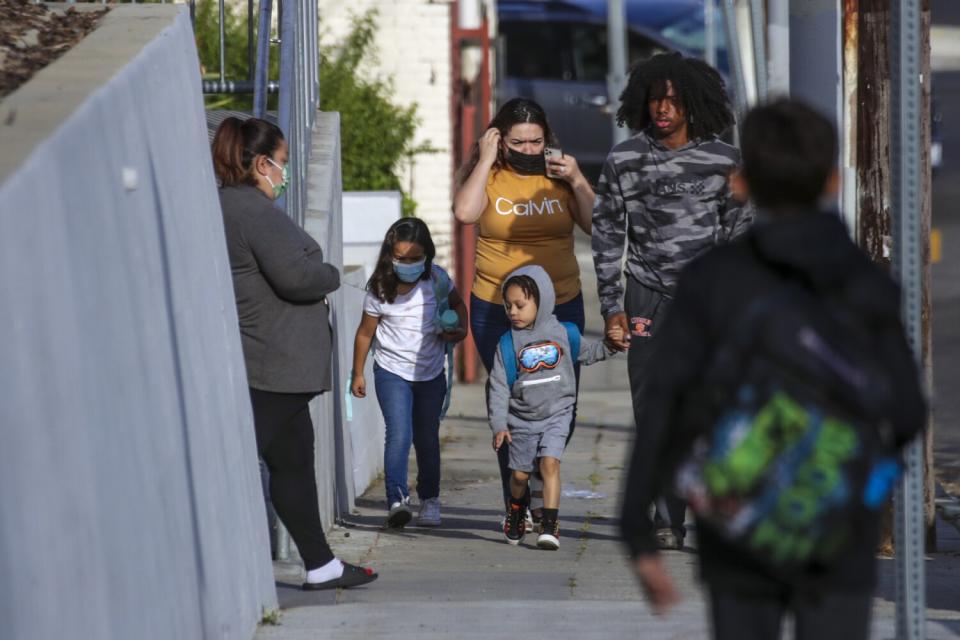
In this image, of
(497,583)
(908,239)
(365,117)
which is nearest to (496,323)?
(497,583)

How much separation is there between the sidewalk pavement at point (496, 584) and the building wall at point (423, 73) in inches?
201

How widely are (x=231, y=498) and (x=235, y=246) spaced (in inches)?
42.2

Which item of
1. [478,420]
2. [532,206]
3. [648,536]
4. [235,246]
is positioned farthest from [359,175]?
[648,536]

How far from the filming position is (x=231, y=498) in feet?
16.1

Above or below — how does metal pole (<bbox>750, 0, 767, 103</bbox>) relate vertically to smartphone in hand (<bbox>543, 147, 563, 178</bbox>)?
above

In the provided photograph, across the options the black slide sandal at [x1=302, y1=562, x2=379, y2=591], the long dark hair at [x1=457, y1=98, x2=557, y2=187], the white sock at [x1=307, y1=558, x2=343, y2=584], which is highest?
the long dark hair at [x1=457, y1=98, x2=557, y2=187]

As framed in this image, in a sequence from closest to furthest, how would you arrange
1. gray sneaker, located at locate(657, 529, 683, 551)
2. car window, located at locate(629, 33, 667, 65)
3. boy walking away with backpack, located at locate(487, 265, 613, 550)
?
1. gray sneaker, located at locate(657, 529, 683, 551)
2. boy walking away with backpack, located at locate(487, 265, 613, 550)
3. car window, located at locate(629, 33, 667, 65)

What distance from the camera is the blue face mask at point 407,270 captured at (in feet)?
24.8

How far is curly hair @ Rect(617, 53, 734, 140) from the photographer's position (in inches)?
252

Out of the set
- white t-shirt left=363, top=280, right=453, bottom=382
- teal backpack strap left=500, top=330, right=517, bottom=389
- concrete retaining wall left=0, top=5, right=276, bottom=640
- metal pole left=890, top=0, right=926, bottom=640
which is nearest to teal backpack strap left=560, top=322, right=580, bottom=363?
teal backpack strap left=500, top=330, right=517, bottom=389

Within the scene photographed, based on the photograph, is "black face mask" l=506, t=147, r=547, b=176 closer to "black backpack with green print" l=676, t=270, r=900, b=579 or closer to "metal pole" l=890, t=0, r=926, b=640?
"metal pole" l=890, t=0, r=926, b=640

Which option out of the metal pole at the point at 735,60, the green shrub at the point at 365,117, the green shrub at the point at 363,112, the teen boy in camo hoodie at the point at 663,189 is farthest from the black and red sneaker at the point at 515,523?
the green shrub at the point at 365,117

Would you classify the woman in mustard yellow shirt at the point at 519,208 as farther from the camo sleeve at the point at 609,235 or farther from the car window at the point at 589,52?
the car window at the point at 589,52

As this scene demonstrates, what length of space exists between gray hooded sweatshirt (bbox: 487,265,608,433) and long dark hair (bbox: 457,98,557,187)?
0.52 m
